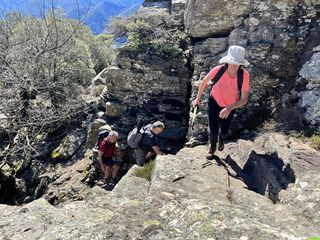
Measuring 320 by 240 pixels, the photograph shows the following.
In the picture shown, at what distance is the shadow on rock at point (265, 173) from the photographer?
6031mm

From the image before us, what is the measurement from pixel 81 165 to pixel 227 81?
6760mm

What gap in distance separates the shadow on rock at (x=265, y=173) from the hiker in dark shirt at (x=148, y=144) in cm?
178

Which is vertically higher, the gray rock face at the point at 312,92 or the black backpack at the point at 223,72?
the black backpack at the point at 223,72

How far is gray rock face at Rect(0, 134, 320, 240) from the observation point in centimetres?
376

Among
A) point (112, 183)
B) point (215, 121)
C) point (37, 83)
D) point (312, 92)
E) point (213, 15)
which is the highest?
point (213, 15)

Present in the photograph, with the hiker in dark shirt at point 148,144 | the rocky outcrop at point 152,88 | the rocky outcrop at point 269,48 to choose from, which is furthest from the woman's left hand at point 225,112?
the rocky outcrop at point 152,88

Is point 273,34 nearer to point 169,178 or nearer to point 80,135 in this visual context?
point 169,178

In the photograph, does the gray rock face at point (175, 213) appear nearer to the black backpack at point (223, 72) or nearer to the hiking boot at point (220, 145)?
the hiking boot at point (220, 145)

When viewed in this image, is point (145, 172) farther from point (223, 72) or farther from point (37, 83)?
point (37, 83)

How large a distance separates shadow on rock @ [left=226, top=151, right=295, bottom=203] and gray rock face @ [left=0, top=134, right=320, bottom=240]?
21 cm

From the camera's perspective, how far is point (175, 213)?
411 centimetres

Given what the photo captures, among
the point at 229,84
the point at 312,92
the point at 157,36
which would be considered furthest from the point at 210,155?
the point at 157,36

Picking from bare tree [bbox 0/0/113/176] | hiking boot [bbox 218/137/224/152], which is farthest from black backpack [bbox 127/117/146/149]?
bare tree [bbox 0/0/113/176]

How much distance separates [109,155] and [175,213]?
5835 millimetres
